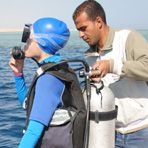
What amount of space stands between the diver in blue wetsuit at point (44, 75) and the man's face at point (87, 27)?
28 centimetres

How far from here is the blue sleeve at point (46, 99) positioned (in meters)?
4.09

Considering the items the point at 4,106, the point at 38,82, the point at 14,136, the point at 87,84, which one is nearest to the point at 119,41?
the point at 87,84

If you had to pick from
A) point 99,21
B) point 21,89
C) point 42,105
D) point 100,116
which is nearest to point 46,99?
point 42,105

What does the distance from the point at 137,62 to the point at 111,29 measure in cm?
57

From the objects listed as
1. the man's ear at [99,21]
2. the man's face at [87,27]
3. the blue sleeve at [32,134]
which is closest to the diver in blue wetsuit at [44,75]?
the blue sleeve at [32,134]

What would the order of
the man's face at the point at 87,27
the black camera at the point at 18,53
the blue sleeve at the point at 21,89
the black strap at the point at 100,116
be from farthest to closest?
the blue sleeve at the point at 21,89
the man's face at the point at 87,27
the black camera at the point at 18,53
the black strap at the point at 100,116

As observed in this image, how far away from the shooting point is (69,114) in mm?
4168

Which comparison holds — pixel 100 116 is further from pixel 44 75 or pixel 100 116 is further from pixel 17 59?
pixel 17 59

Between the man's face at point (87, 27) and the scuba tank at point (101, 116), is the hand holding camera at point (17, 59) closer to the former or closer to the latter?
the man's face at point (87, 27)

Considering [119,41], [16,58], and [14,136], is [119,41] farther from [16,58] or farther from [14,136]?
[14,136]

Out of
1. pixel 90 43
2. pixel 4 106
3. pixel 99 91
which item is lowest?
pixel 4 106

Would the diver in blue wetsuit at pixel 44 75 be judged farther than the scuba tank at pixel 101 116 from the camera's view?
No

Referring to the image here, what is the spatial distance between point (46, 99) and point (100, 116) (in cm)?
53

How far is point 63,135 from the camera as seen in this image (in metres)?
4.15
